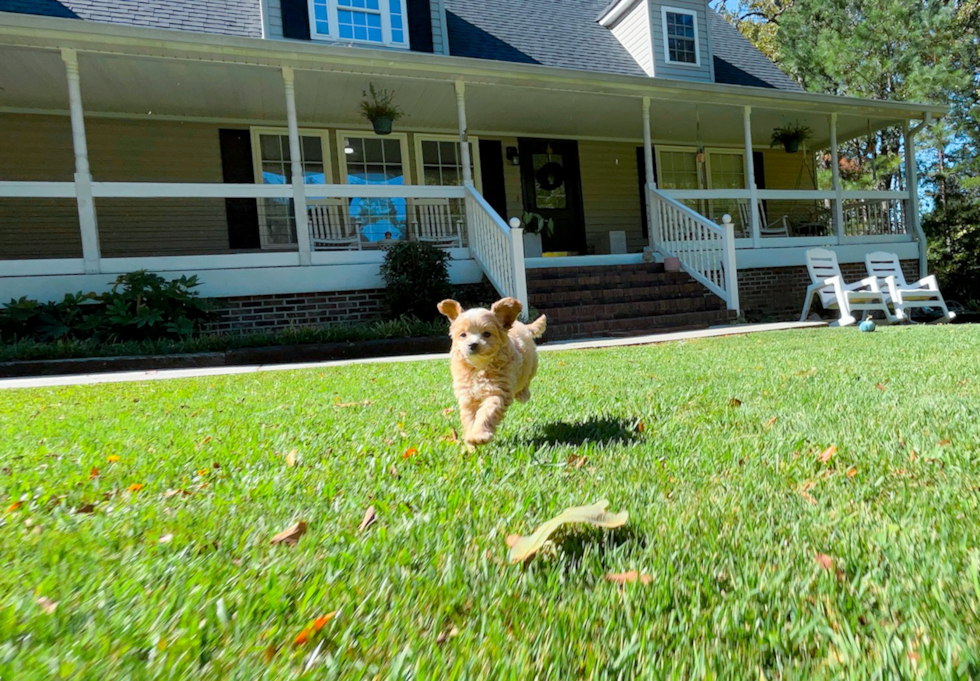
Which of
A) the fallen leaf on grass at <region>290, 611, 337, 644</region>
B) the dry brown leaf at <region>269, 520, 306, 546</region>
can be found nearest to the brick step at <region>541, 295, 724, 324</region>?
the dry brown leaf at <region>269, 520, 306, 546</region>

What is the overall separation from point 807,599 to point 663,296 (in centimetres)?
926

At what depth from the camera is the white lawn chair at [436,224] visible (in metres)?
10.1

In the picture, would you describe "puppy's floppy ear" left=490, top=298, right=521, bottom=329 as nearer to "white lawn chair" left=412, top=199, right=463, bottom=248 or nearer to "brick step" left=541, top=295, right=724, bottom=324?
"brick step" left=541, top=295, right=724, bottom=324

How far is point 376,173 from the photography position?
11594 millimetres

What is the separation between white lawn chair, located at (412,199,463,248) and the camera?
10117 mm

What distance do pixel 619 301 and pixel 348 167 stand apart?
18.7 ft

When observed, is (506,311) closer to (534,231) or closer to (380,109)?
(380,109)

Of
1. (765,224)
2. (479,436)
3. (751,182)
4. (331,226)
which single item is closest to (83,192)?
(331,226)

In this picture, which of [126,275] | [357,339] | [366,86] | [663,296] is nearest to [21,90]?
[126,275]

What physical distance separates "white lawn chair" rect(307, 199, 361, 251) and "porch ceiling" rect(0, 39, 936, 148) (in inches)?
68.9

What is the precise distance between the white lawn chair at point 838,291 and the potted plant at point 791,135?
3.11 metres

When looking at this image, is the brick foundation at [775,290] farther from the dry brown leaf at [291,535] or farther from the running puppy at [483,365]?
the dry brown leaf at [291,535]

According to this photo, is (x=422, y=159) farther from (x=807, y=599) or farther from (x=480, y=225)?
(x=807, y=599)

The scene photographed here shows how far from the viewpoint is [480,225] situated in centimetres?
934
